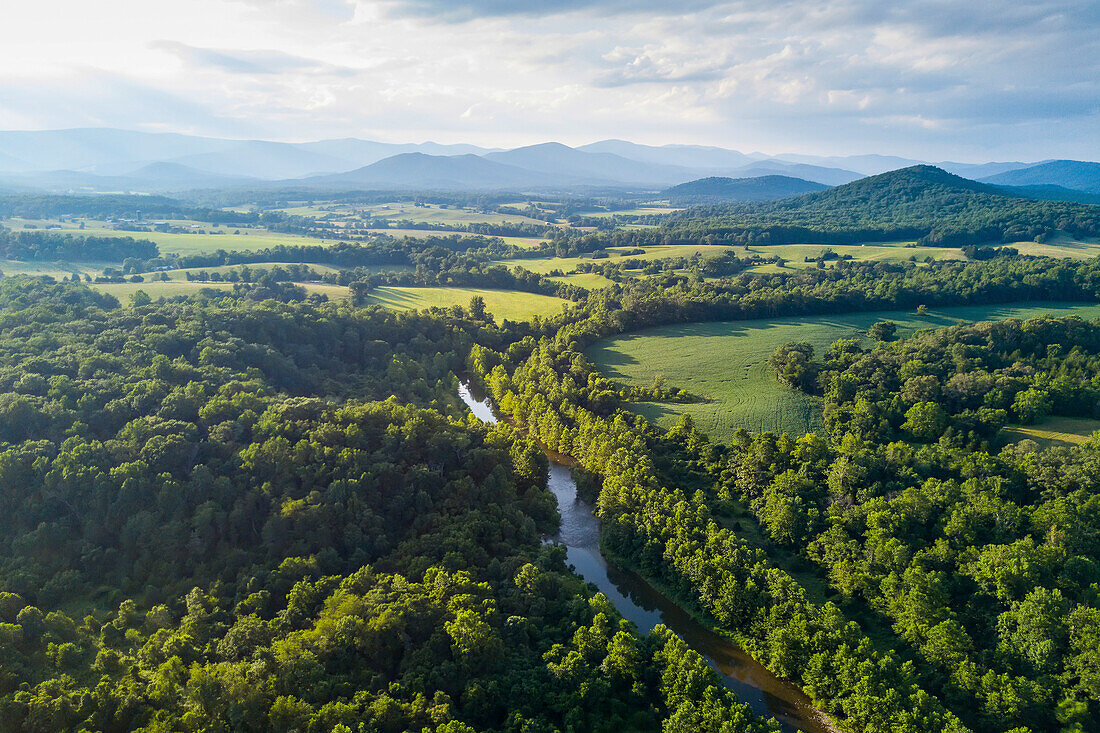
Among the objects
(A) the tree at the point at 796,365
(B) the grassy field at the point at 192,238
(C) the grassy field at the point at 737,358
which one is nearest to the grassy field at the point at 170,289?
(B) the grassy field at the point at 192,238

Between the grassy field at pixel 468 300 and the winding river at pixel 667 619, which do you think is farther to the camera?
the grassy field at pixel 468 300

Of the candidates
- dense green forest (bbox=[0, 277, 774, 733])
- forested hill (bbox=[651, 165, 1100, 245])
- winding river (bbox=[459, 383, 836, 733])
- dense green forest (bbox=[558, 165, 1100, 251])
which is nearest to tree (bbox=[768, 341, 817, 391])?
winding river (bbox=[459, 383, 836, 733])

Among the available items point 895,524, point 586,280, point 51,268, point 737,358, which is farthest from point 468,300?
point 895,524

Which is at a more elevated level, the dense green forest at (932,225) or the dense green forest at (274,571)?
the dense green forest at (932,225)

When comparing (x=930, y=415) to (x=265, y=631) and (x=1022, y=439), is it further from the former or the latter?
(x=265, y=631)

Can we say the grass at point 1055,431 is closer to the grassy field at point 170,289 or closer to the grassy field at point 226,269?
the grassy field at point 170,289

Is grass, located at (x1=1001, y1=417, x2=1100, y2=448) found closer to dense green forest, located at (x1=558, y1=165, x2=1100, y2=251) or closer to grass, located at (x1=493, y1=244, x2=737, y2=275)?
grass, located at (x1=493, y1=244, x2=737, y2=275)
